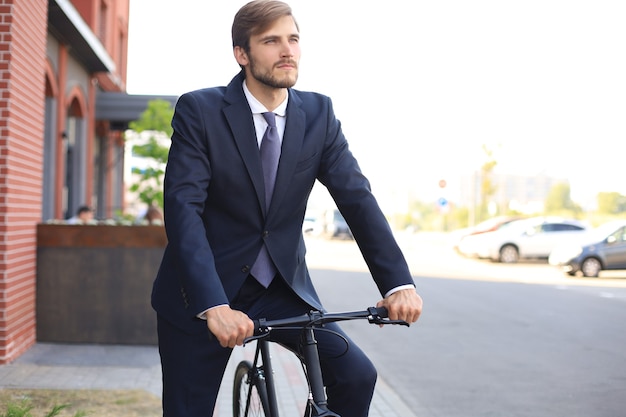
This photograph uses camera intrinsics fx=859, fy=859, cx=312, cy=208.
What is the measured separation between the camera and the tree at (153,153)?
43.6 ft

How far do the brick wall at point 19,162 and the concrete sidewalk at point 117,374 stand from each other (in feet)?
0.89

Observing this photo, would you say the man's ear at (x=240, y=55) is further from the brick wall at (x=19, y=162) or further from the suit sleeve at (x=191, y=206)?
the brick wall at (x=19, y=162)

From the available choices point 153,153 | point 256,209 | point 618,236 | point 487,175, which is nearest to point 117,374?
point 256,209

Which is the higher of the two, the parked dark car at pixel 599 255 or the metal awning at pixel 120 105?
the metal awning at pixel 120 105

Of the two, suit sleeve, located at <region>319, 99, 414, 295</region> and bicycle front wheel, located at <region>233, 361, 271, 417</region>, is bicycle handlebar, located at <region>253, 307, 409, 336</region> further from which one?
bicycle front wheel, located at <region>233, 361, 271, 417</region>

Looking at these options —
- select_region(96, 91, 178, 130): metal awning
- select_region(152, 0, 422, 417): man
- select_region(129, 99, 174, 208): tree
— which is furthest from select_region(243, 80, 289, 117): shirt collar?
select_region(96, 91, 178, 130): metal awning

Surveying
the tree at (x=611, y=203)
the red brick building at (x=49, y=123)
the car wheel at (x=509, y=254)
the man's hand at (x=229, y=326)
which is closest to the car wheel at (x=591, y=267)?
the car wheel at (x=509, y=254)

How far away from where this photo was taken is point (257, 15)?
8.95 ft

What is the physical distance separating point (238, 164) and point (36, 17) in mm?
5370

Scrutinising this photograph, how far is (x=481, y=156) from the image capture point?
132 ft

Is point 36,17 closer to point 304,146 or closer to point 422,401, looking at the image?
point 422,401

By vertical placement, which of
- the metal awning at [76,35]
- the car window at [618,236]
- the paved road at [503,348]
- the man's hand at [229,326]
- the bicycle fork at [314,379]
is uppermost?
the metal awning at [76,35]

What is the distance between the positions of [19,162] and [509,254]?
68.7 feet

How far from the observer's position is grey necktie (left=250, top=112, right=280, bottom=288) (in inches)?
113
